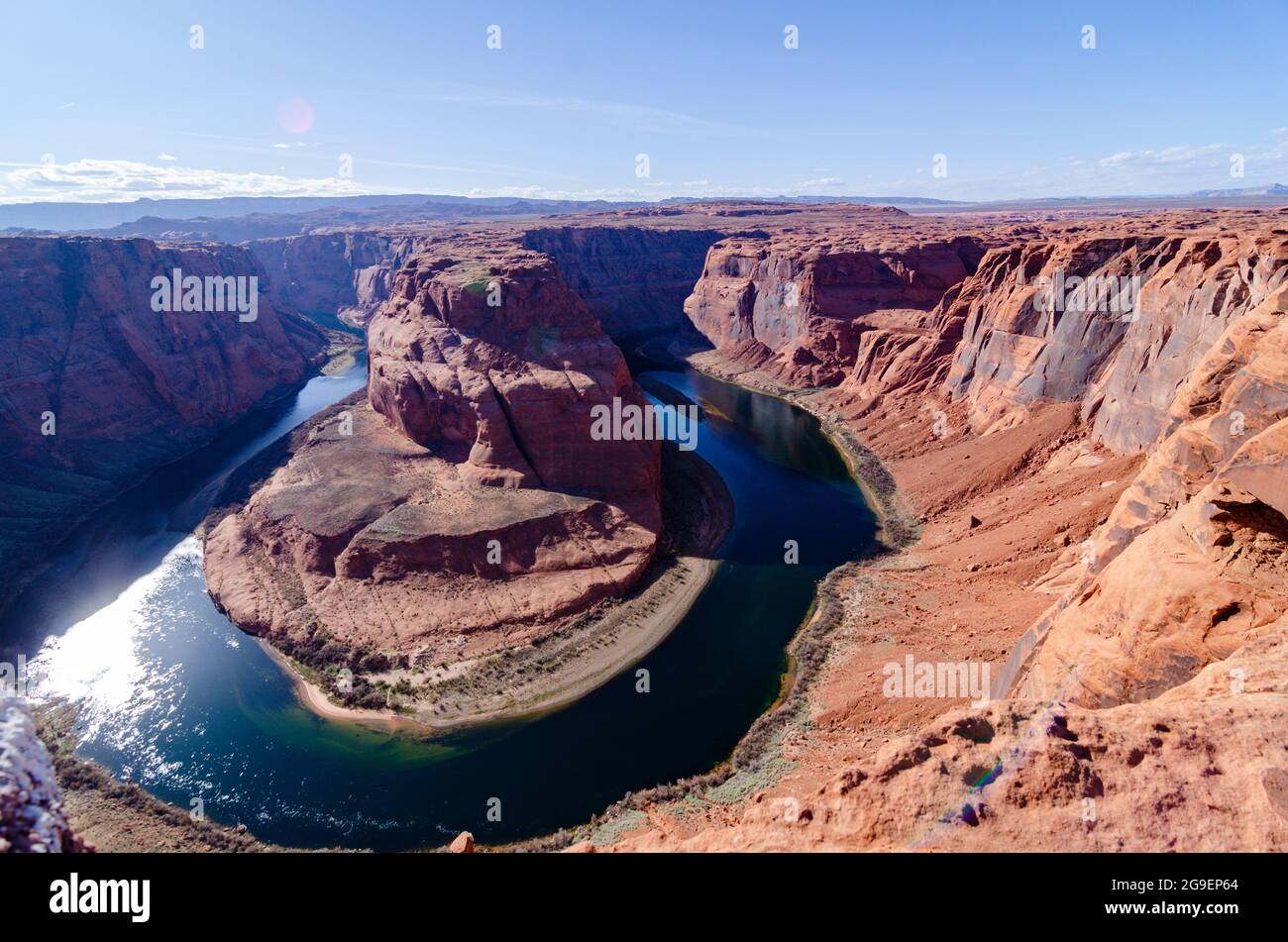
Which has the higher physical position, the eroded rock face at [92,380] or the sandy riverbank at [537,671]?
the eroded rock face at [92,380]

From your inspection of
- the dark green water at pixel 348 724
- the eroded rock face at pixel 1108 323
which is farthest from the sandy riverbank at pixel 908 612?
the eroded rock face at pixel 1108 323

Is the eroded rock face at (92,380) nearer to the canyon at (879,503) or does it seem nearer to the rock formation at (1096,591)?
the canyon at (879,503)

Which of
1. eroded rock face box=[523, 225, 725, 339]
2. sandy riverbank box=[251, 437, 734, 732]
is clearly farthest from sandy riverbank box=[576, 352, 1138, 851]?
eroded rock face box=[523, 225, 725, 339]

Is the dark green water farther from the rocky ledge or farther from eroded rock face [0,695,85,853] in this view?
eroded rock face [0,695,85,853]

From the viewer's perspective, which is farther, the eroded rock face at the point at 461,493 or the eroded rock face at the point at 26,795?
the eroded rock face at the point at 461,493
